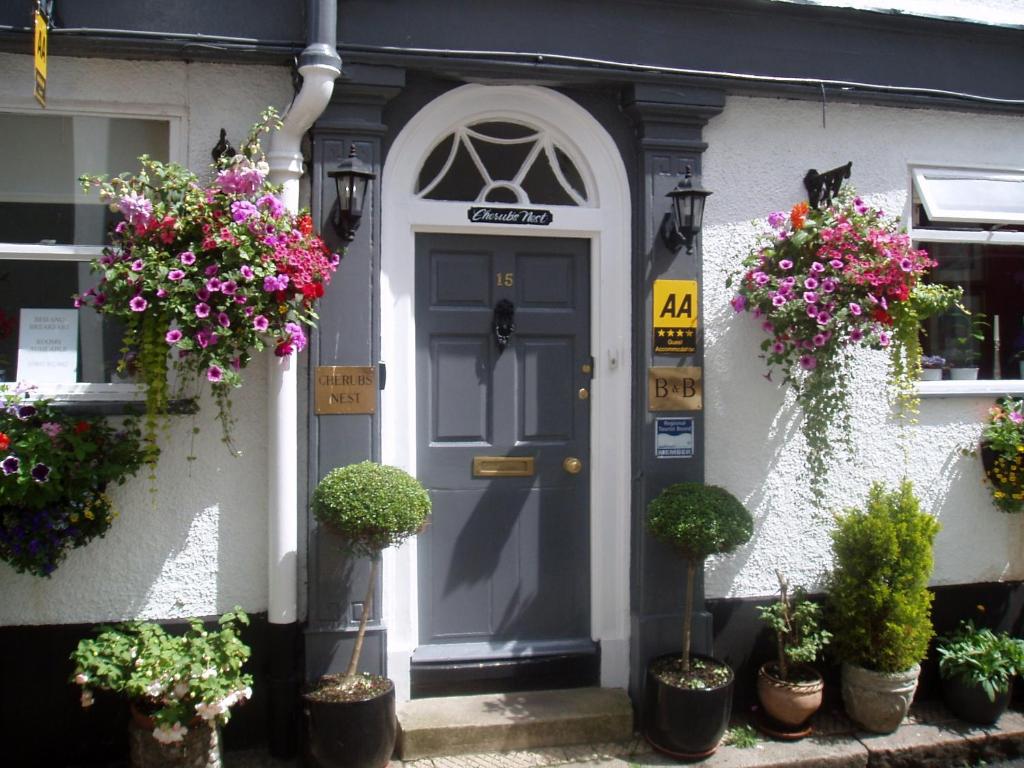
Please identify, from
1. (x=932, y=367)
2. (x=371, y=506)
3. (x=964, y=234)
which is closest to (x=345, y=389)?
(x=371, y=506)

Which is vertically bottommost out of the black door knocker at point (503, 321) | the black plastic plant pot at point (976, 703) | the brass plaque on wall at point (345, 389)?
the black plastic plant pot at point (976, 703)

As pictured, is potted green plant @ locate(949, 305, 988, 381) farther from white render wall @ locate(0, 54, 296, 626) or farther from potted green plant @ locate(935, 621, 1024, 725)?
white render wall @ locate(0, 54, 296, 626)

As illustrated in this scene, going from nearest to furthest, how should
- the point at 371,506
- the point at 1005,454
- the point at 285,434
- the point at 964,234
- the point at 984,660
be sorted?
the point at 371,506 < the point at 285,434 < the point at 984,660 < the point at 1005,454 < the point at 964,234

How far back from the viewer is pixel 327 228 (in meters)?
4.12

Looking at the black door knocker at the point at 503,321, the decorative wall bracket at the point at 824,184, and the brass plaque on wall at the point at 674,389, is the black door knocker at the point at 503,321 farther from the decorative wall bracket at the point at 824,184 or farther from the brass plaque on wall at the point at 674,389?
the decorative wall bracket at the point at 824,184

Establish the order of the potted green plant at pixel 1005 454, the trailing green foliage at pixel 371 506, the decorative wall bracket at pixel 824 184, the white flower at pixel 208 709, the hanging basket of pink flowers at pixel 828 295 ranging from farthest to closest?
the potted green plant at pixel 1005 454
the decorative wall bracket at pixel 824 184
the hanging basket of pink flowers at pixel 828 295
the trailing green foliage at pixel 371 506
the white flower at pixel 208 709

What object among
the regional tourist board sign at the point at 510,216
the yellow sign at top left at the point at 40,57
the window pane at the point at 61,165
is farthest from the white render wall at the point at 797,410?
the yellow sign at top left at the point at 40,57

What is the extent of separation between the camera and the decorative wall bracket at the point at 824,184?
453 cm

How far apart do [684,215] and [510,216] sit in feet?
2.74

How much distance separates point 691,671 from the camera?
13.9 ft

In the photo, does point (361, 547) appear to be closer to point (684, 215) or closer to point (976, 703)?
point (684, 215)

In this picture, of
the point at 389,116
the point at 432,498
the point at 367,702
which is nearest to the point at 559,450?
the point at 432,498

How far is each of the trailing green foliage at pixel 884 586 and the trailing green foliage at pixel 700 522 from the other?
0.66 m

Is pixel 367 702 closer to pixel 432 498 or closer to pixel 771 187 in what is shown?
pixel 432 498
